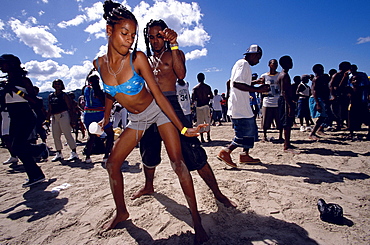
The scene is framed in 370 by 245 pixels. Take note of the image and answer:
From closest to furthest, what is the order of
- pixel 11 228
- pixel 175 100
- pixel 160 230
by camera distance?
pixel 160 230 < pixel 11 228 < pixel 175 100

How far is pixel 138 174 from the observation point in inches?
152

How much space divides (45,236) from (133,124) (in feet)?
4.73

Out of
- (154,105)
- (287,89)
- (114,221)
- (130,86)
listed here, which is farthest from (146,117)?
(287,89)

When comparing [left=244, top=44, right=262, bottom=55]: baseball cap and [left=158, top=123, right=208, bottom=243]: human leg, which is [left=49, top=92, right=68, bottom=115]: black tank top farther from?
[left=244, top=44, right=262, bottom=55]: baseball cap

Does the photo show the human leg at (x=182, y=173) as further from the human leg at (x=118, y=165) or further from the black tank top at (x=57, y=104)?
the black tank top at (x=57, y=104)

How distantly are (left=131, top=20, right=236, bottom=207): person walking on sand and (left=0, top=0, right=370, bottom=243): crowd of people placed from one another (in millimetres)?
Answer: 11

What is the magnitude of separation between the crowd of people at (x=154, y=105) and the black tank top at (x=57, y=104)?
22 millimetres

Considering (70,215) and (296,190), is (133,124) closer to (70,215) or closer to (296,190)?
(70,215)

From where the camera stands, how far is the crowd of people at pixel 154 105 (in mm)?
1903

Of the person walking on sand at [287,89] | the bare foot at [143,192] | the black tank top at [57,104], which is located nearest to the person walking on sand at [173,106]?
the bare foot at [143,192]

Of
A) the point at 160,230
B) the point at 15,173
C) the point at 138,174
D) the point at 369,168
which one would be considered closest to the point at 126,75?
the point at 160,230

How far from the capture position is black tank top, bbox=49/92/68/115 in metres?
5.22

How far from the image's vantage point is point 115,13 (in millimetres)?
1844

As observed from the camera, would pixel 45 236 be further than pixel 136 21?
Yes
